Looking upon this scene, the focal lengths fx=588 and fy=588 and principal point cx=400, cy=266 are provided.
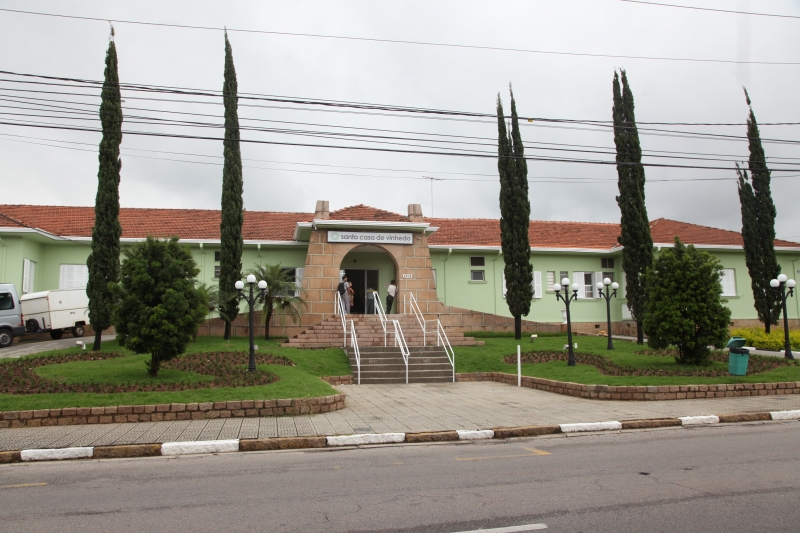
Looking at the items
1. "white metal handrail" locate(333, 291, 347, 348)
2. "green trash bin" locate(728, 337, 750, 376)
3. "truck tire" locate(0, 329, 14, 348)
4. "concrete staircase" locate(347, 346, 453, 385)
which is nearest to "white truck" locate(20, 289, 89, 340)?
"truck tire" locate(0, 329, 14, 348)

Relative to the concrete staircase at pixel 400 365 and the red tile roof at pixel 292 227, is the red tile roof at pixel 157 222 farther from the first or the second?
the concrete staircase at pixel 400 365

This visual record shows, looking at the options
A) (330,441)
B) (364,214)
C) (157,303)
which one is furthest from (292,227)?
(330,441)

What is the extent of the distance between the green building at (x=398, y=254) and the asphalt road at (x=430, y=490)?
50.9 feet

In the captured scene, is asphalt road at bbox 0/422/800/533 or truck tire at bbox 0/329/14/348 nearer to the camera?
asphalt road at bbox 0/422/800/533

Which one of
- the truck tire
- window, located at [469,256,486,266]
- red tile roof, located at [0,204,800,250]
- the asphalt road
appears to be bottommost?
the asphalt road

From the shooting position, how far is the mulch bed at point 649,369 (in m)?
15.5

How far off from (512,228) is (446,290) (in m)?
5.41

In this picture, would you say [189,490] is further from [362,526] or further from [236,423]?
[236,423]

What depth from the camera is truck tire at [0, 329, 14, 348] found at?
69.4 feet

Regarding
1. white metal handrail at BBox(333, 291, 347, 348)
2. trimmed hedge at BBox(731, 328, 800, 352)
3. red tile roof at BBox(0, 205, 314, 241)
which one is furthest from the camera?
red tile roof at BBox(0, 205, 314, 241)

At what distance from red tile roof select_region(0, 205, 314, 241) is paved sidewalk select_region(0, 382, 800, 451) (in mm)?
14381

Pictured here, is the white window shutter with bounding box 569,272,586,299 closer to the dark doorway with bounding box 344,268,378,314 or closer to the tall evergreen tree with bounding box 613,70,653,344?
the tall evergreen tree with bounding box 613,70,653,344

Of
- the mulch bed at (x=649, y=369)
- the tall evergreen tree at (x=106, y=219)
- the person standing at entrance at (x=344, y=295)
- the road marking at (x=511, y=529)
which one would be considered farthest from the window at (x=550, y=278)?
the road marking at (x=511, y=529)

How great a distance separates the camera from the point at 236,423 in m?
10.6
